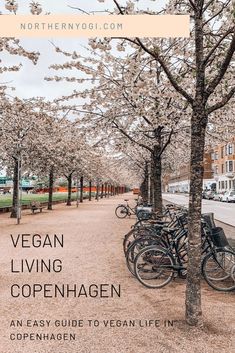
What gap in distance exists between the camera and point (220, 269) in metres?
7.49

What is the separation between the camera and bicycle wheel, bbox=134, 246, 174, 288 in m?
7.15

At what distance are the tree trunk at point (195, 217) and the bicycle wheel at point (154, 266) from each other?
184 cm

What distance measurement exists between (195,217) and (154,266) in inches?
94.3

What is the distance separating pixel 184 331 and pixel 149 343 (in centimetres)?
62

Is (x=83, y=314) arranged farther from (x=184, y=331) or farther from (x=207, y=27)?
(x=207, y=27)

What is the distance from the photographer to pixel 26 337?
4.85 metres

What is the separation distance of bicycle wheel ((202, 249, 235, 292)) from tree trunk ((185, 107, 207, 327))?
1846 millimetres

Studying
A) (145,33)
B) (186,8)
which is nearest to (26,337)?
(145,33)

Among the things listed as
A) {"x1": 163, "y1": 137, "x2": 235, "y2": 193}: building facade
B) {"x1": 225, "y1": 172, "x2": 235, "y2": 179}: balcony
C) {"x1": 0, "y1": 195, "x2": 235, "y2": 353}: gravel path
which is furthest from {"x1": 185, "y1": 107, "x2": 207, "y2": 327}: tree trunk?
{"x1": 225, "y1": 172, "x2": 235, "y2": 179}: balcony

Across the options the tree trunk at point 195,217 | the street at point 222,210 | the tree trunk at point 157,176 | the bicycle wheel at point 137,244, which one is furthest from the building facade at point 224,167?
the tree trunk at point 195,217

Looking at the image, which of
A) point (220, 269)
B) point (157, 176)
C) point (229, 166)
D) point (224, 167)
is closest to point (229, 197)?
point (229, 166)

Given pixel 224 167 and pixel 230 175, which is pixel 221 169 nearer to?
pixel 224 167

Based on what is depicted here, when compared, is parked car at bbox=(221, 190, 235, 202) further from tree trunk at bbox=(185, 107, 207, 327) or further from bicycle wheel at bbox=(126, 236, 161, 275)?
tree trunk at bbox=(185, 107, 207, 327)

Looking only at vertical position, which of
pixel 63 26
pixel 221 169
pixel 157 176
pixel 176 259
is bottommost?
pixel 176 259
